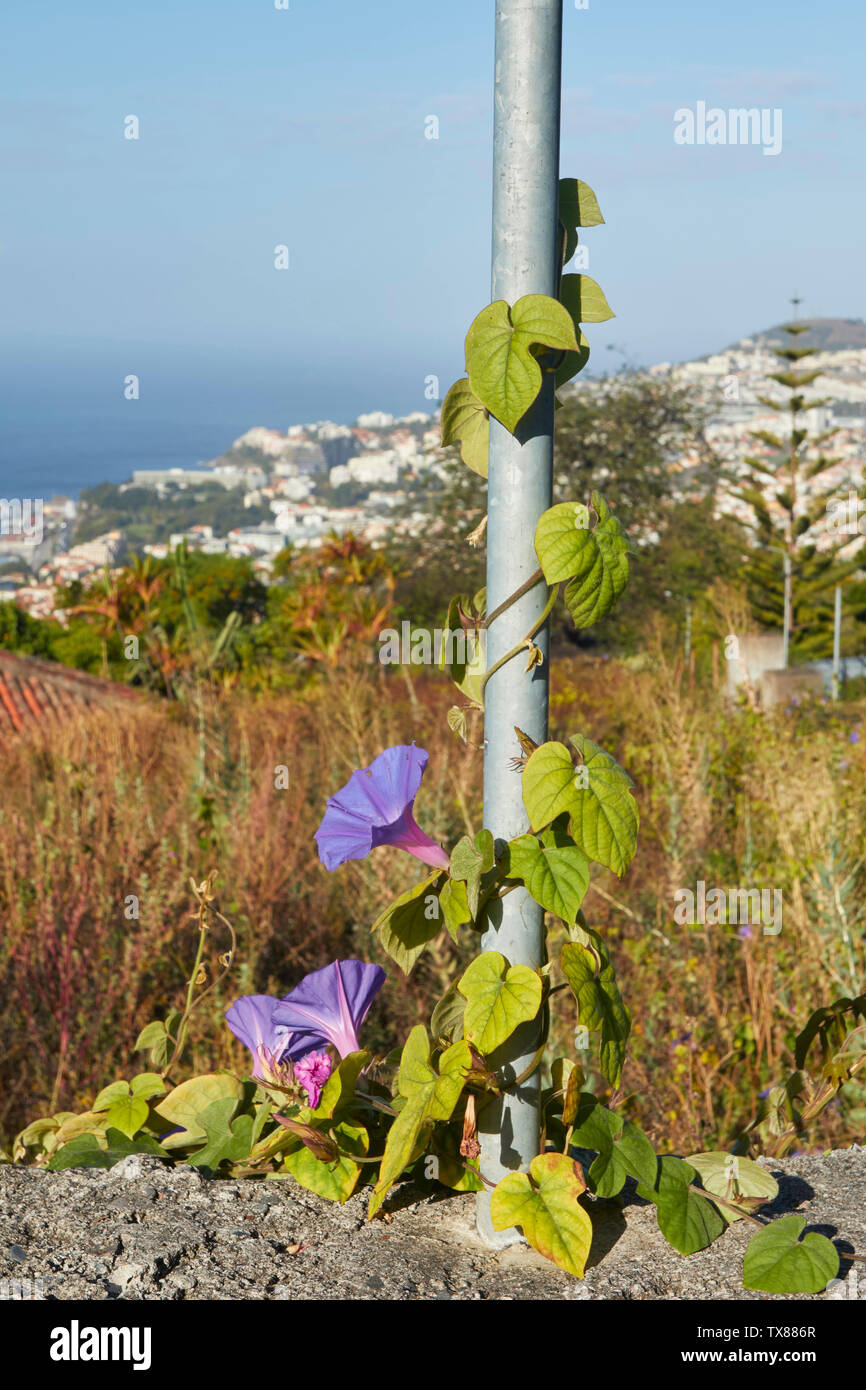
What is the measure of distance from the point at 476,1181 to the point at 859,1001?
19.9 inches

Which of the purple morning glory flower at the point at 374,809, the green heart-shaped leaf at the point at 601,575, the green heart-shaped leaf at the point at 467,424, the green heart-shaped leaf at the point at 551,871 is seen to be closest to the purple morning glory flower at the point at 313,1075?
the purple morning glory flower at the point at 374,809

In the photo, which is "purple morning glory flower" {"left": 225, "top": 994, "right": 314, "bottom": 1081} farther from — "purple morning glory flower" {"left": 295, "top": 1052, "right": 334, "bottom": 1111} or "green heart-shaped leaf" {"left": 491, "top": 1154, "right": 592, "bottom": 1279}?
"green heart-shaped leaf" {"left": 491, "top": 1154, "right": 592, "bottom": 1279}

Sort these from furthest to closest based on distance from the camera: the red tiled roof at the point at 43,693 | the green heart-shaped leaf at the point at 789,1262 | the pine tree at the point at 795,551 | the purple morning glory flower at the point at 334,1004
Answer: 1. the pine tree at the point at 795,551
2. the red tiled roof at the point at 43,693
3. the purple morning glory flower at the point at 334,1004
4. the green heart-shaped leaf at the point at 789,1262

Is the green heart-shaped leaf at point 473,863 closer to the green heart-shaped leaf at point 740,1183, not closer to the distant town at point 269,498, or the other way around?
the green heart-shaped leaf at point 740,1183

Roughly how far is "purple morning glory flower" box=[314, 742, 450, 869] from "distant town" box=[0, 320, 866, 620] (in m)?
→ 3.49

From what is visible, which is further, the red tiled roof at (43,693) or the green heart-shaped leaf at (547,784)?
the red tiled roof at (43,693)

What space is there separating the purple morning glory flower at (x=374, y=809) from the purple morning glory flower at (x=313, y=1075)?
0.75ft

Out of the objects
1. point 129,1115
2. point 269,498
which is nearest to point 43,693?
point 129,1115

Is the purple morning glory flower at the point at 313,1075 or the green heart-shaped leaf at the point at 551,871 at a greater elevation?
the green heart-shaped leaf at the point at 551,871

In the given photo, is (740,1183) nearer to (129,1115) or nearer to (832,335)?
(129,1115)

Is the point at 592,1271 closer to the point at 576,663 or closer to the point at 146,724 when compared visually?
the point at 146,724

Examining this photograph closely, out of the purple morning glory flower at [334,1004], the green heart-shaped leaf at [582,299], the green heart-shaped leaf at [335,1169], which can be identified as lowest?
the green heart-shaped leaf at [335,1169]

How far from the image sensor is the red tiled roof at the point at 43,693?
657cm

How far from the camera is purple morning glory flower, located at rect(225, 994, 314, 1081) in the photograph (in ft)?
4.39
